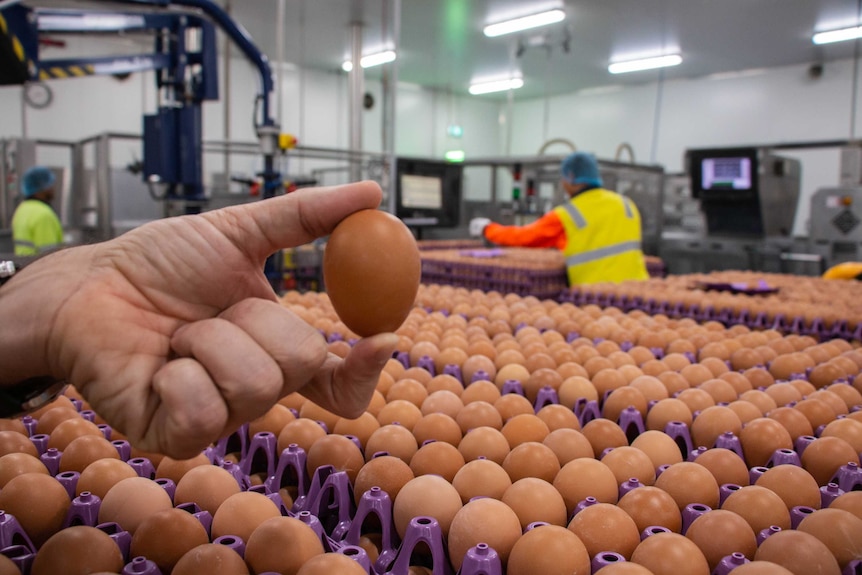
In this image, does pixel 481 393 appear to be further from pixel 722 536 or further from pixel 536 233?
pixel 536 233

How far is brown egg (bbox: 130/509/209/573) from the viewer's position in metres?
0.87

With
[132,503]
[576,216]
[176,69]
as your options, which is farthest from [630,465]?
[176,69]

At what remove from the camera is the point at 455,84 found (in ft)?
47.4

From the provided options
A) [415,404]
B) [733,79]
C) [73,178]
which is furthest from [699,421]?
[733,79]

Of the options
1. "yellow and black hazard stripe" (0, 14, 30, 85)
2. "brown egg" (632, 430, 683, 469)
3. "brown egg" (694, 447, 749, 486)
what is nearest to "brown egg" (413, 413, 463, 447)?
"brown egg" (632, 430, 683, 469)

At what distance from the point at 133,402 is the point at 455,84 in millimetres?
14572

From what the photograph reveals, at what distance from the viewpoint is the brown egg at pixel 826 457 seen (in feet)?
3.83

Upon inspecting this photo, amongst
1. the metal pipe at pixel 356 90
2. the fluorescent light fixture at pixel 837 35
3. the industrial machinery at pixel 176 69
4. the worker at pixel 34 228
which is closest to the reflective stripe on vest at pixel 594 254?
the industrial machinery at pixel 176 69

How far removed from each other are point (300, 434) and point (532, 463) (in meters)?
0.47

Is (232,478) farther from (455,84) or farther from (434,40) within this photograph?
(455,84)

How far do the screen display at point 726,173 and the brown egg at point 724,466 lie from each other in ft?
19.3

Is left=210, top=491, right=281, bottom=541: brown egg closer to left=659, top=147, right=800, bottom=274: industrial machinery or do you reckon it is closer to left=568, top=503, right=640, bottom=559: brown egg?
left=568, top=503, right=640, bottom=559: brown egg

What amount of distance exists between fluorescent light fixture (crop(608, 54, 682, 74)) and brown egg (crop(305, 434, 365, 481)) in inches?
455

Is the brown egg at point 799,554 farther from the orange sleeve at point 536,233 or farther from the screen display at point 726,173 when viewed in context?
the screen display at point 726,173
